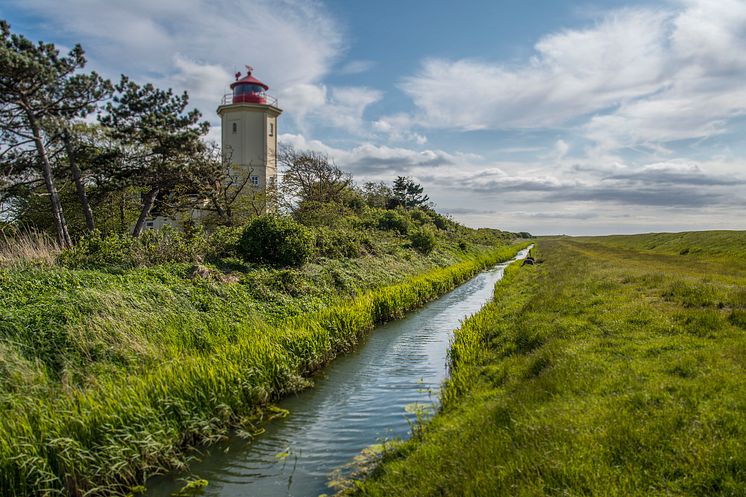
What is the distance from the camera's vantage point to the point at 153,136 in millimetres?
25484

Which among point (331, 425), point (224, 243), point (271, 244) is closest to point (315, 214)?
point (224, 243)

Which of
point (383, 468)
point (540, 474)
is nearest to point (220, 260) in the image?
point (383, 468)

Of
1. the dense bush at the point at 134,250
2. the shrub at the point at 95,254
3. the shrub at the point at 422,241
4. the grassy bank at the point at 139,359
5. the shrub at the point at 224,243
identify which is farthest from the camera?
the shrub at the point at 422,241

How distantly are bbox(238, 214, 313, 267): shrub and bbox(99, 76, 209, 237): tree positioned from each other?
9851mm

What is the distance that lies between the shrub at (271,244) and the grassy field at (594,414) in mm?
9747

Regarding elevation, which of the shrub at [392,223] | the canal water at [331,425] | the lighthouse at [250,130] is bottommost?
the canal water at [331,425]

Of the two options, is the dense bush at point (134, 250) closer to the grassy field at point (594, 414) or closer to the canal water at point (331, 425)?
the canal water at point (331, 425)

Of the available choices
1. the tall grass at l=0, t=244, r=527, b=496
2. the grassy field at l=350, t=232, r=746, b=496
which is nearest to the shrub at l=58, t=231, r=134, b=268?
the tall grass at l=0, t=244, r=527, b=496

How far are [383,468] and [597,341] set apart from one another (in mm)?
6151

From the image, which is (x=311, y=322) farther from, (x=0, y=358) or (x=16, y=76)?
(x=16, y=76)

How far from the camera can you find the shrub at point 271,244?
1955 centimetres

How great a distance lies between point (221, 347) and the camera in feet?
34.3

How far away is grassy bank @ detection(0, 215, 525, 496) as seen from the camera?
6305 millimetres

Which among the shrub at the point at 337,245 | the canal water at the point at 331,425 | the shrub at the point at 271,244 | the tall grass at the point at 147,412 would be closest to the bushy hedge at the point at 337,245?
the shrub at the point at 337,245
